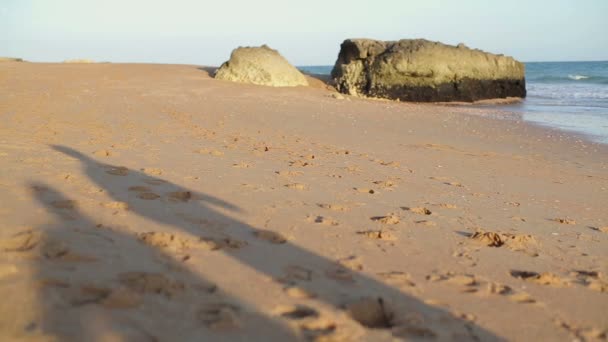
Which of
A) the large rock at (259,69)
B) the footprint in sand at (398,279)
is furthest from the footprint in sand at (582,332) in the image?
the large rock at (259,69)

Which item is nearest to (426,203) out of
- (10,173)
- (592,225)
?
(592,225)

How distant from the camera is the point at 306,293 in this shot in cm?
232

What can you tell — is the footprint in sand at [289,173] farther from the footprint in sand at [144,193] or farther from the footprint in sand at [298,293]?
the footprint in sand at [298,293]

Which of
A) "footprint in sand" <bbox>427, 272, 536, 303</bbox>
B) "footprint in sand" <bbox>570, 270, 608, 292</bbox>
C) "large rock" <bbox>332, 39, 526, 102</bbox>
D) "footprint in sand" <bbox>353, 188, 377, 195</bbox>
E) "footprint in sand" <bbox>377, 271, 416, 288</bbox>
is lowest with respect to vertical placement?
"footprint in sand" <bbox>570, 270, 608, 292</bbox>

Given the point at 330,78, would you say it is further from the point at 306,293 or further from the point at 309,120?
the point at 306,293

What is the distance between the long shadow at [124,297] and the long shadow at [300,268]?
1.24 feet

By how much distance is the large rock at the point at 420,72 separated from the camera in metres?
Result: 16.2

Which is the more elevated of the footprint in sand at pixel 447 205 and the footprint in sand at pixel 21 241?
the footprint in sand at pixel 21 241

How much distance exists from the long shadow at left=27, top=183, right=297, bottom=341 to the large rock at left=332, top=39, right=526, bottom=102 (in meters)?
14.4

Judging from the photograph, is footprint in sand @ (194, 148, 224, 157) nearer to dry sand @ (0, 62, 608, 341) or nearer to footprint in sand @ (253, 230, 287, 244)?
dry sand @ (0, 62, 608, 341)

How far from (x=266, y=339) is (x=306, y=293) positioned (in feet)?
1.45

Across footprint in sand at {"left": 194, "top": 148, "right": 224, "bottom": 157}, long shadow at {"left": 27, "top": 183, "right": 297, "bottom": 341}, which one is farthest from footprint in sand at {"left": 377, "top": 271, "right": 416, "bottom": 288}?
footprint in sand at {"left": 194, "top": 148, "right": 224, "bottom": 157}

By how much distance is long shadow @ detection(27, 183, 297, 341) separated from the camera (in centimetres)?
187

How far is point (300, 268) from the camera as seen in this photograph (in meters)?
2.61
